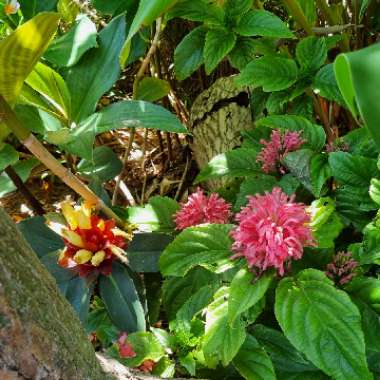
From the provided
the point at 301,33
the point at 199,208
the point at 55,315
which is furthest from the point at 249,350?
the point at 301,33

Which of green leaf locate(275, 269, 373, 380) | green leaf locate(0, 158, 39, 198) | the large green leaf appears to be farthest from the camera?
green leaf locate(0, 158, 39, 198)

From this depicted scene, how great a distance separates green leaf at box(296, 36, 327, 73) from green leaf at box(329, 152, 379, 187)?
12.9 inches

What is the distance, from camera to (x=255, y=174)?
1199 millimetres

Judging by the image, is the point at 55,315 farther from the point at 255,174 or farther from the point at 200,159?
the point at 200,159

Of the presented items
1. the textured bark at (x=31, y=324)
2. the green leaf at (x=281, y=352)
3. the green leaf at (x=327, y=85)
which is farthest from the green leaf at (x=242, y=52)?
the textured bark at (x=31, y=324)

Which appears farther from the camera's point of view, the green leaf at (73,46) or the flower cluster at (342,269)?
the green leaf at (73,46)

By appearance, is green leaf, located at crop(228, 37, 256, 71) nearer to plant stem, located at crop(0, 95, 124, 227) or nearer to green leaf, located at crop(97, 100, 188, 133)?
green leaf, located at crop(97, 100, 188, 133)

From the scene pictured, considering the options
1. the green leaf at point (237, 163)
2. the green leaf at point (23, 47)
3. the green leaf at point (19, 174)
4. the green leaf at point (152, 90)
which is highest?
the green leaf at point (23, 47)

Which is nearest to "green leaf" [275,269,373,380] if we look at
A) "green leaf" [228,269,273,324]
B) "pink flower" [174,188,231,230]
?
"green leaf" [228,269,273,324]

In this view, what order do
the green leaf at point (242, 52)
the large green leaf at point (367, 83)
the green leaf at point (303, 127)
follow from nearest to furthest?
the large green leaf at point (367, 83), the green leaf at point (303, 127), the green leaf at point (242, 52)

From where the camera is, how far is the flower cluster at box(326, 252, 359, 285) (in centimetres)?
95

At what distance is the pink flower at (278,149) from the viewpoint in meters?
1.14

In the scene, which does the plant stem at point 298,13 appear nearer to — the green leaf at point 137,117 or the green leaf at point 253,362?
the green leaf at point 137,117

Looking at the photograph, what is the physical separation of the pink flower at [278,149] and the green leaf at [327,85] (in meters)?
0.13
